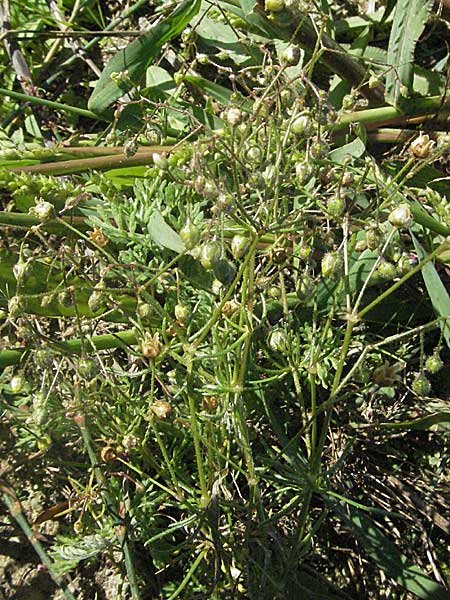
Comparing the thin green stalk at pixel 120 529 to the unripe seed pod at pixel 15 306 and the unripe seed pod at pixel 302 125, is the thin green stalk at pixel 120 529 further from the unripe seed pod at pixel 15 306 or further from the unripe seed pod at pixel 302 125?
the unripe seed pod at pixel 302 125

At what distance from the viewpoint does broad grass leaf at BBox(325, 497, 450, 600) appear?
4.25ft

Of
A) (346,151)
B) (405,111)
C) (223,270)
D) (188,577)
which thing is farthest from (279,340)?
(405,111)

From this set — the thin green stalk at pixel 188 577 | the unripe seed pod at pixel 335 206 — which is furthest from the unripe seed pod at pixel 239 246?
the thin green stalk at pixel 188 577

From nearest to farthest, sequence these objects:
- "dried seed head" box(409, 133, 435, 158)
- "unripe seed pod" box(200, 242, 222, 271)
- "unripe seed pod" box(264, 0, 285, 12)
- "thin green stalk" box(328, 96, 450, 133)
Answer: "unripe seed pod" box(200, 242, 222, 271) < "dried seed head" box(409, 133, 435, 158) < "unripe seed pod" box(264, 0, 285, 12) < "thin green stalk" box(328, 96, 450, 133)

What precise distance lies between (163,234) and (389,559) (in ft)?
2.55

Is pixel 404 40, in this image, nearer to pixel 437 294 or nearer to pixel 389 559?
pixel 437 294

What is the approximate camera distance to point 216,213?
3.63 ft

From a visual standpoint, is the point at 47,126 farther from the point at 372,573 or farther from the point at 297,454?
the point at 372,573

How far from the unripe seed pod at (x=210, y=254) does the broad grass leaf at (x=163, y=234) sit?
301 mm

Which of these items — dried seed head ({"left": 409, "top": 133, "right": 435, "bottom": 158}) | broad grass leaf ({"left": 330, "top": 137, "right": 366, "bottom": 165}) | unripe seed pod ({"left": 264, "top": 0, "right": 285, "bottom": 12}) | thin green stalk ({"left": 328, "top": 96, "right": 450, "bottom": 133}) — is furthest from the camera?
thin green stalk ({"left": 328, "top": 96, "right": 450, "bottom": 133})

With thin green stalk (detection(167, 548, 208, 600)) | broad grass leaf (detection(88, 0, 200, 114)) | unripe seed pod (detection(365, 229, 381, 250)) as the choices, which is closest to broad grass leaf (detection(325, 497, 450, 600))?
thin green stalk (detection(167, 548, 208, 600))

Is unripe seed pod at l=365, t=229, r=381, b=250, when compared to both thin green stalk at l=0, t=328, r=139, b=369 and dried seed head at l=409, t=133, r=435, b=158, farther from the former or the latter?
thin green stalk at l=0, t=328, r=139, b=369

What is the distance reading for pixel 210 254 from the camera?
102 cm

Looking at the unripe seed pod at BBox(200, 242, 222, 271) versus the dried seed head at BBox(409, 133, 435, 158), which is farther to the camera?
the dried seed head at BBox(409, 133, 435, 158)
